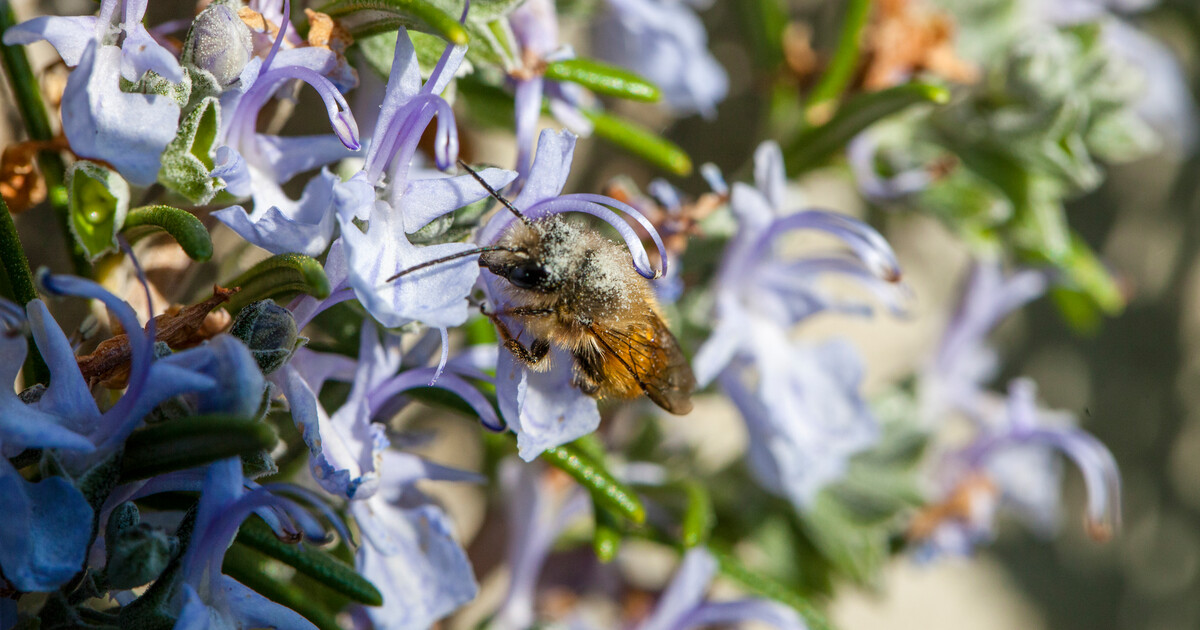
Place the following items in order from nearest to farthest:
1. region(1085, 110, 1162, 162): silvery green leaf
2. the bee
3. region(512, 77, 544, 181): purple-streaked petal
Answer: the bee, region(512, 77, 544, 181): purple-streaked petal, region(1085, 110, 1162, 162): silvery green leaf

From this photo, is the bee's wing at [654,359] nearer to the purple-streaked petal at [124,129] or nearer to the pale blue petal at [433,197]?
the pale blue petal at [433,197]

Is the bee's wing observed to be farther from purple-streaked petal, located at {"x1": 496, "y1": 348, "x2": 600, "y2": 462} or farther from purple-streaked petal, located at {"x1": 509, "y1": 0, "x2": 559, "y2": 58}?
purple-streaked petal, located at {"x1": 509, "y1": 0, "x2": 559, "y2": 58}

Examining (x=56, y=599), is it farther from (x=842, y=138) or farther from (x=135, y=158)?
(x=842, y=138)

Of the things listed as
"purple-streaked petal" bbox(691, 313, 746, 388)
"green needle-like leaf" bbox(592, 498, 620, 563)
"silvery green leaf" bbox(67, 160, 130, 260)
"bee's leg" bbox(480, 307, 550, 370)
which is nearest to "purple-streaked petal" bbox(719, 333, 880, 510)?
"purple-streaked petal" bbox(691, 313, 746, 388)

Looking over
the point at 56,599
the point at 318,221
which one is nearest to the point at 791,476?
the point at 318,221

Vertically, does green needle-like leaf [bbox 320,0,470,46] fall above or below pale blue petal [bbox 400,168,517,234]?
above

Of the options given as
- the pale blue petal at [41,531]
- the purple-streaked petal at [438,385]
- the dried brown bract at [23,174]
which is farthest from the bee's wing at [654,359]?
the dried brown bract at [23,174]

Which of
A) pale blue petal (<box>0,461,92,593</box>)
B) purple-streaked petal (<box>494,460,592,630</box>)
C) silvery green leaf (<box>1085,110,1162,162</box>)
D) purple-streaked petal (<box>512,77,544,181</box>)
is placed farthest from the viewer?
silvery green leaf (<box>1085,110,1162,162</box>)
